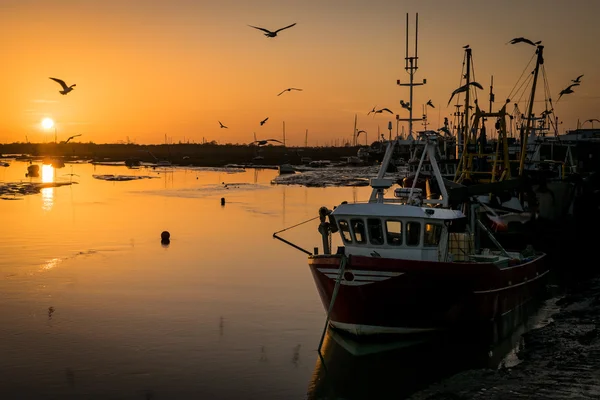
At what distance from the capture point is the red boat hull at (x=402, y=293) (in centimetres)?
1900

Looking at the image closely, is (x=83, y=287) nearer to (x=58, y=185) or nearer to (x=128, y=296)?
(x=128, y=296)

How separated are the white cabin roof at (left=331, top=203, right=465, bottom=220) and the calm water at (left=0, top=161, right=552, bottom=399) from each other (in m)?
3.74

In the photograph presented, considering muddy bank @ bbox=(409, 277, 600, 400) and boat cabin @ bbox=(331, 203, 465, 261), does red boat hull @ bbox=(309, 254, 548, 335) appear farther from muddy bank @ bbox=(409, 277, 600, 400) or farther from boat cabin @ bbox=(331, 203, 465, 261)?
muddy bank @ bbox=(409, 277, 600, 400)

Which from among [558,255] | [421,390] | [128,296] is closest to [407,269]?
[421,390]

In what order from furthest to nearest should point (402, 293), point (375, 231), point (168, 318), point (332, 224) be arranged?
point (168, 318) < point (332, 224) < point (375, 231) < point (402, 293)

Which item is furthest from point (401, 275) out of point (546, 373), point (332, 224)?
point (546, 373)

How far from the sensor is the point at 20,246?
37.7 m

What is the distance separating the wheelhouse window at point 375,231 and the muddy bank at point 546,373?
4.55 metres

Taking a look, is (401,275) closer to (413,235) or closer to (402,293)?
(402,293)

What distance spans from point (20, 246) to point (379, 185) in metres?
23.5

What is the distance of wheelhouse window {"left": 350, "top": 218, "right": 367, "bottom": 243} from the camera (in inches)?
809

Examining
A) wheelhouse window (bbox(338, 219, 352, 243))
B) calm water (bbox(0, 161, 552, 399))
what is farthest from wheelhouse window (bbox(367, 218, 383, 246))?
calm water (bbox(0, 161, 552, 399))

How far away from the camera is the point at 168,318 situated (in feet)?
73.5

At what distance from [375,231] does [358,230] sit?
1.66 feet
